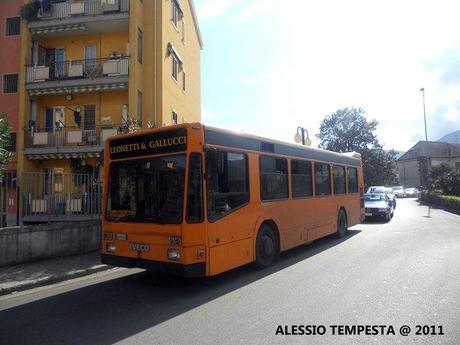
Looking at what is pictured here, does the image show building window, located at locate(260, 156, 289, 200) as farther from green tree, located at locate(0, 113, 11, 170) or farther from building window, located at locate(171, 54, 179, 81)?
building window, located at locate(171, 54, 179, 81)

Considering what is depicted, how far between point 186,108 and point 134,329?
22277 mm

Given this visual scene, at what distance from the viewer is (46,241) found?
34.2 ft

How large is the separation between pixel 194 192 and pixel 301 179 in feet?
15.3

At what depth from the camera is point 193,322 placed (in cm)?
532

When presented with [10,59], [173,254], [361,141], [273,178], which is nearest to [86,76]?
[10,59]

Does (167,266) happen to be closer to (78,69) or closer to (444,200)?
(78,69)

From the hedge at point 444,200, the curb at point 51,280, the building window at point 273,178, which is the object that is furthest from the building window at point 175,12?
the hedge at point 444,200

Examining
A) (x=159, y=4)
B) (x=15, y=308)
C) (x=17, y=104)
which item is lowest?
(x=15, y=308)

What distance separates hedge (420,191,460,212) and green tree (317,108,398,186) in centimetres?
1789

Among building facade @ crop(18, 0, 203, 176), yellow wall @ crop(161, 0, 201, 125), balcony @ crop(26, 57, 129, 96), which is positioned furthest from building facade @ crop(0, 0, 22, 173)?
yellow wall @ crop(161, 0, 201, 125)

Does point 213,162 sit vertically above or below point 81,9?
below

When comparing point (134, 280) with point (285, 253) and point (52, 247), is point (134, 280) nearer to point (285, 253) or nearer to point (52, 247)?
point (52, 247)

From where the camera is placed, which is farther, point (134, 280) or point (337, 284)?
point (134, 280)

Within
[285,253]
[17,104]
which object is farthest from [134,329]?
[17,104]
